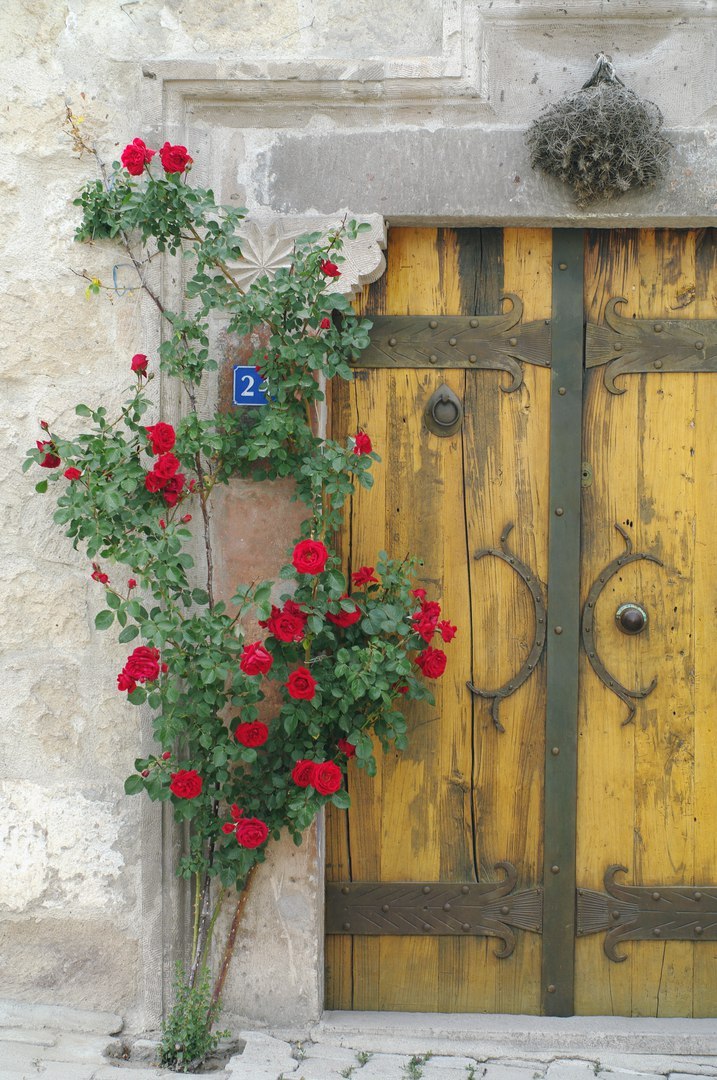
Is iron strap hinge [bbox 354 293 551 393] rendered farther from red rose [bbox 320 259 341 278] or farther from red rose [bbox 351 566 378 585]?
red rose [bbox 351 566 378 585]

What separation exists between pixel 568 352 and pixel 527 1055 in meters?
1.85

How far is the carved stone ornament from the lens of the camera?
266 cm

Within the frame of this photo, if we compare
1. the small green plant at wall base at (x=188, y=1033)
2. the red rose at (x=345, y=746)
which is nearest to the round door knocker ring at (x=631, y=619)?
the red rose at (x=345, y=746)

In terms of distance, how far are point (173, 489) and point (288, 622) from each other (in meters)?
0.45

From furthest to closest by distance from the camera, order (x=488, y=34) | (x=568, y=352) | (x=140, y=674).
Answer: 1. (x=568, y=352)
2. (x=488, y=34)
3. (x=140, y=674)

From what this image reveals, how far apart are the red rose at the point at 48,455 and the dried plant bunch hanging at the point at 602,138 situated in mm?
1420

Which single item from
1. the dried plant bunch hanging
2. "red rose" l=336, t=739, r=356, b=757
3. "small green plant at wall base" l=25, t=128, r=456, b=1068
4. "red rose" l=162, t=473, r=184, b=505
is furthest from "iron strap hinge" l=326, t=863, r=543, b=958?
the dried plant bunch hanging

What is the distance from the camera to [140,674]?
2.38 m

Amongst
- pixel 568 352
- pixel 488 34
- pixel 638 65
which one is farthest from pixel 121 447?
pixel 638 65

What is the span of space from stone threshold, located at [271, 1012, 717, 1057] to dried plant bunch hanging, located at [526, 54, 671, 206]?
220cm

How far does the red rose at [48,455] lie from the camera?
2.49 meters

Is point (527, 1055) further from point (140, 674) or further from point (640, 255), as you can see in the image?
point (640, 255)

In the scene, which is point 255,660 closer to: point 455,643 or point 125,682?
point 125,682

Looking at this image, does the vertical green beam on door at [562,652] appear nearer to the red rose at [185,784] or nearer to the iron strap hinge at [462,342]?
the iron strap hinge at [462,342]
